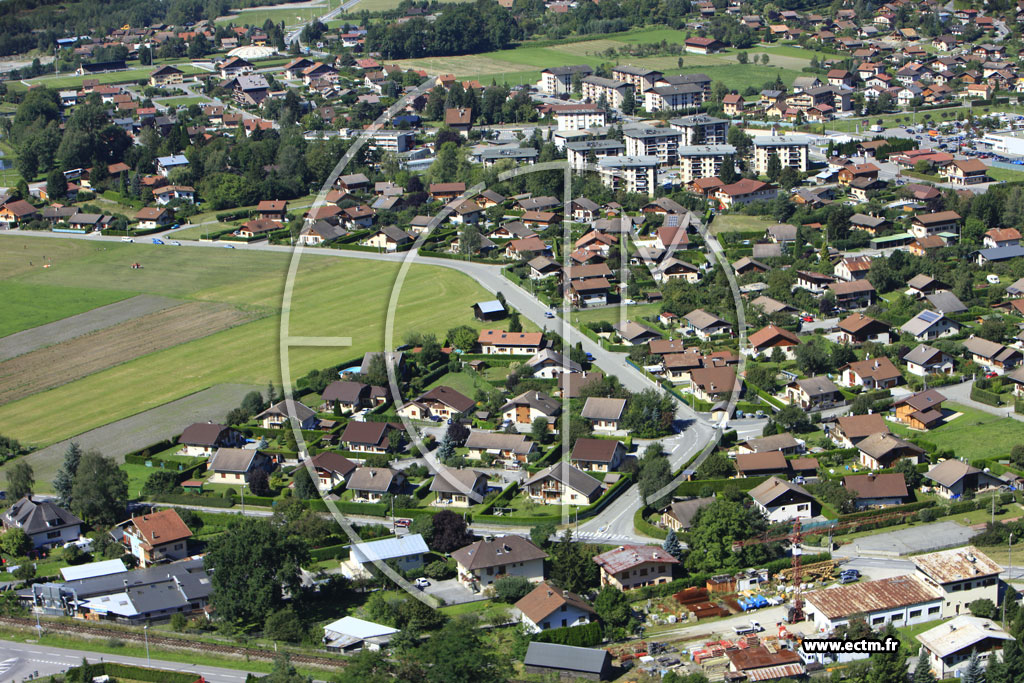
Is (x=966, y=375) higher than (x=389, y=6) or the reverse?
the reverse

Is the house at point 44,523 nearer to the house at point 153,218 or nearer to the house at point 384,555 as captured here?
the house at point 384,555

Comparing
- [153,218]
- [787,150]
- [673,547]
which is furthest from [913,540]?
[153,218]

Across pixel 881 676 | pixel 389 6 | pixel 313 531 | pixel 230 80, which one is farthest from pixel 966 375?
pixel 389 6

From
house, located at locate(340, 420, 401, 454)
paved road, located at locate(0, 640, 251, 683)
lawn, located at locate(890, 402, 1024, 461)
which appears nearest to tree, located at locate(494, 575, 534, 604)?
paved road, located at locate(0, 640, 251, 683)

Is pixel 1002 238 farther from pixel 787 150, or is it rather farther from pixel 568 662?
pixel 568 662

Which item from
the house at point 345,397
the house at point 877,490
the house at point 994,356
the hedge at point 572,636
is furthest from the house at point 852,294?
the hedge at point 572,636

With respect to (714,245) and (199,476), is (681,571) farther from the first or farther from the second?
(714,245)
